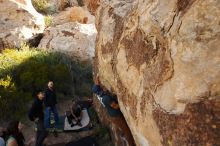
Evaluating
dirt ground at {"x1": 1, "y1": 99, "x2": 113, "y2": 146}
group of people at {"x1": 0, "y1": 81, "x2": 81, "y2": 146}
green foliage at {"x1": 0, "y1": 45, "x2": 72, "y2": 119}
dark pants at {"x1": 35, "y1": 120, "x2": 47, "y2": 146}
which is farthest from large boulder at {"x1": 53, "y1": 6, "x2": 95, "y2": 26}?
dark pants at {"x1": 35, "y1": 120, "x2": 47, "y2": 146}

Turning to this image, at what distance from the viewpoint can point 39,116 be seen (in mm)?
10023

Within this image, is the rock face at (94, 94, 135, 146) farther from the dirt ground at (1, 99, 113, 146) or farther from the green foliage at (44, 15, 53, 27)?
the green foliage at (44, 15, 53, 27)

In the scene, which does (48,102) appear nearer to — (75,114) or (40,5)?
(75,114)

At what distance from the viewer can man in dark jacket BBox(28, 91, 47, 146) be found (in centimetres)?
983

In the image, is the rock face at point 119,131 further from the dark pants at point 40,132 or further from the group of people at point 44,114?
the dark pants at point 40,132

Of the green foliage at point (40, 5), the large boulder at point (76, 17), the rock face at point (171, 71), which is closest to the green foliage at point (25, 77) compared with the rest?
the rock face at point (171, 71)

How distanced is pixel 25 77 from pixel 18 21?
224 inches

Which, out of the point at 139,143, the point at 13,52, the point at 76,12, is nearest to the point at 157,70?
the point at 139,143

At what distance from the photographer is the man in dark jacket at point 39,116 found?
9.83 m

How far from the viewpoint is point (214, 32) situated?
19.1ft

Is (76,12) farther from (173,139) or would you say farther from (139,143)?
(173,139)

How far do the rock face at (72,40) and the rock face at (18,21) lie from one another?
100 cm

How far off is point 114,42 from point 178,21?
3.08m

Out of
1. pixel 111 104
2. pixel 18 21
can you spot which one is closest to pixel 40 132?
pixel 111 104
